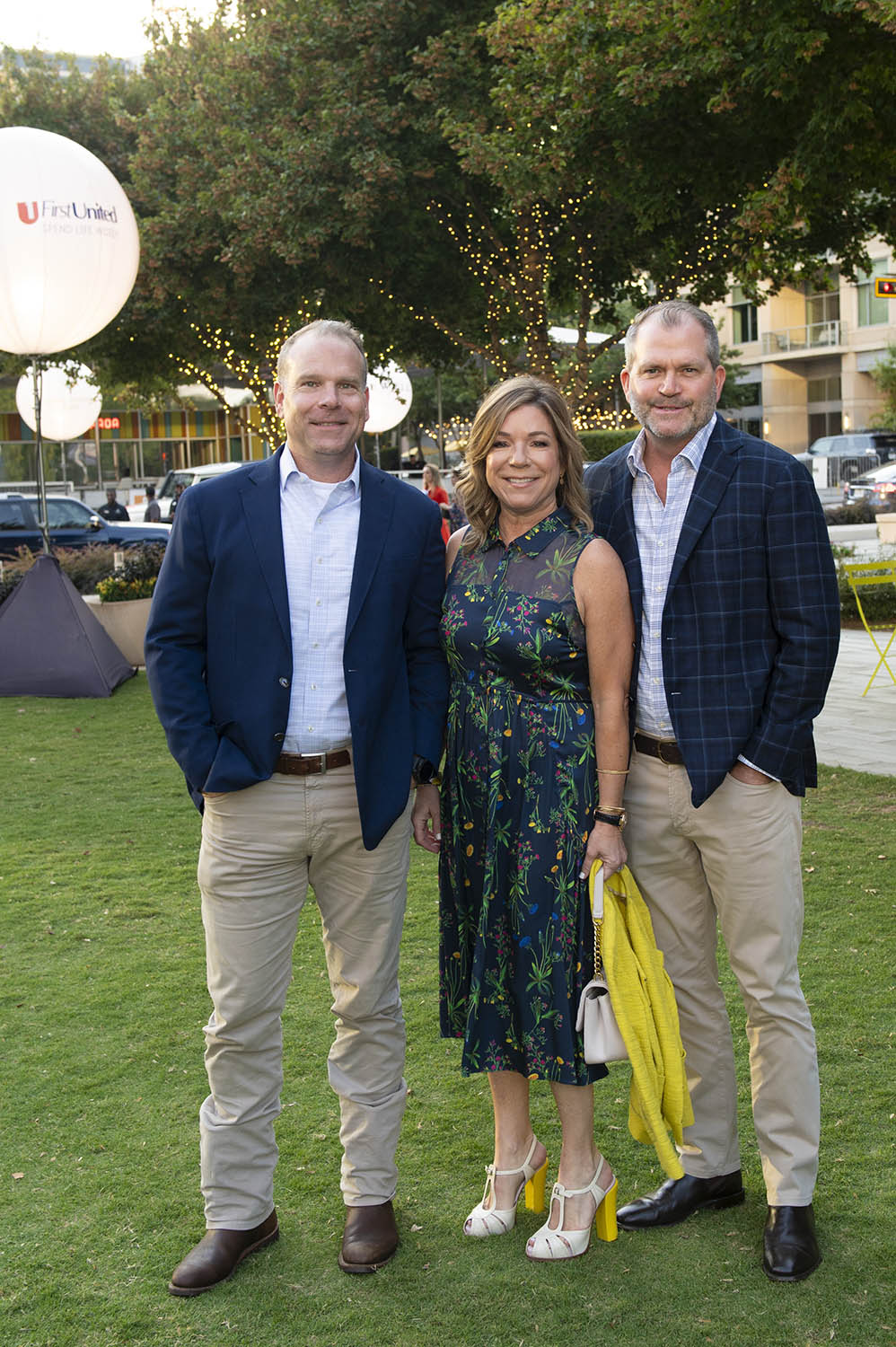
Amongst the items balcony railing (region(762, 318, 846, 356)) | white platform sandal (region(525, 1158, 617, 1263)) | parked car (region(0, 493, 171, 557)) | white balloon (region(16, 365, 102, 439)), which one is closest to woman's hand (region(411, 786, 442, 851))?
white platform sandal (region(525, 1158, 617, 1263))

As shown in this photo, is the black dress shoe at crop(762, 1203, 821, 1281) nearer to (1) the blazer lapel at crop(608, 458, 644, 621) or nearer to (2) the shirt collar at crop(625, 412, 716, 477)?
(1) the blazer lapel at crop(608, 458, 644, 621)

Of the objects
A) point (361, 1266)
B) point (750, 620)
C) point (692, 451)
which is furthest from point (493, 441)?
point (361, 1266)

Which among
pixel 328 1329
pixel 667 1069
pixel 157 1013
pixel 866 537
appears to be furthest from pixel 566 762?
pixel 866 537

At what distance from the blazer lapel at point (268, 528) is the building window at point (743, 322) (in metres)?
55.3

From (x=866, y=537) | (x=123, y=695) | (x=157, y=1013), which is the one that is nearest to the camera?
(x=157, y=1013)

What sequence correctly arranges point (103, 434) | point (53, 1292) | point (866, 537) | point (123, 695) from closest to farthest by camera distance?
point (53, 1292), point (123, 695), point (866, 537), point (103, 434)

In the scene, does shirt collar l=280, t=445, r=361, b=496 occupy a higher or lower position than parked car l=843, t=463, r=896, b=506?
lower

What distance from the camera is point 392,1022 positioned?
320 centimetres

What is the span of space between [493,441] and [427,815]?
3.06ft

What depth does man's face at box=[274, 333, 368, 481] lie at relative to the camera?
9.88 feet

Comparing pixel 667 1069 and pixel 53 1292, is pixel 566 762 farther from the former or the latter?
pixel 53 1292

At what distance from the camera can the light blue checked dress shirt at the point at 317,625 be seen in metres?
3.04

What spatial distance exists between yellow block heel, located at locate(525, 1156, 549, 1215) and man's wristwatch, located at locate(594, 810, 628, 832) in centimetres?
93

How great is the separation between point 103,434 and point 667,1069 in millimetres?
49279
